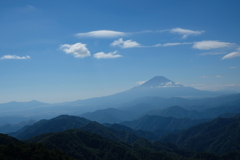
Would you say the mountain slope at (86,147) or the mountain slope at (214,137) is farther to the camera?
the mountain slope at (214,137)

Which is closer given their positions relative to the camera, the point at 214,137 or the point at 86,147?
the point at 86,147

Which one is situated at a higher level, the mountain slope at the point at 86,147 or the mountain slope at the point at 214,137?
the mountain slope at the point at 86,147

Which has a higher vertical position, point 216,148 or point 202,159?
point 202,159

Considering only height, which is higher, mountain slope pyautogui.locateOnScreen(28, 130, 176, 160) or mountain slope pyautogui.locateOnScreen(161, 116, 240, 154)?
mountain slope pyautogui.locateOnScreen(28, 130, 176, 160)

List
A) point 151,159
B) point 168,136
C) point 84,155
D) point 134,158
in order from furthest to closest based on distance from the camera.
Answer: point 168,136 → point 151,159 → point 134,158 → point 84,155

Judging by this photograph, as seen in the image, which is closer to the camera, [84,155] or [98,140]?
[84,155]

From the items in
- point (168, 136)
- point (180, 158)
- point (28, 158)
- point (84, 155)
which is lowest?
point (168, 136)

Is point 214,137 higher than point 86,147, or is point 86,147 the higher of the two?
point 86,147

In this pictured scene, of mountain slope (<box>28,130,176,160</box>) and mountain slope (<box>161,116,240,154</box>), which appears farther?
mountain slope (<box>161,116,240,154</box>)

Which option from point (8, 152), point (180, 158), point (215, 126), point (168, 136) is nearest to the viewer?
point (8, 152)

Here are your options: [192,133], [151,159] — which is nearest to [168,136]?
[192,133]

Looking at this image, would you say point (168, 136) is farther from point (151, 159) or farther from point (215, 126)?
point (151, 159)
